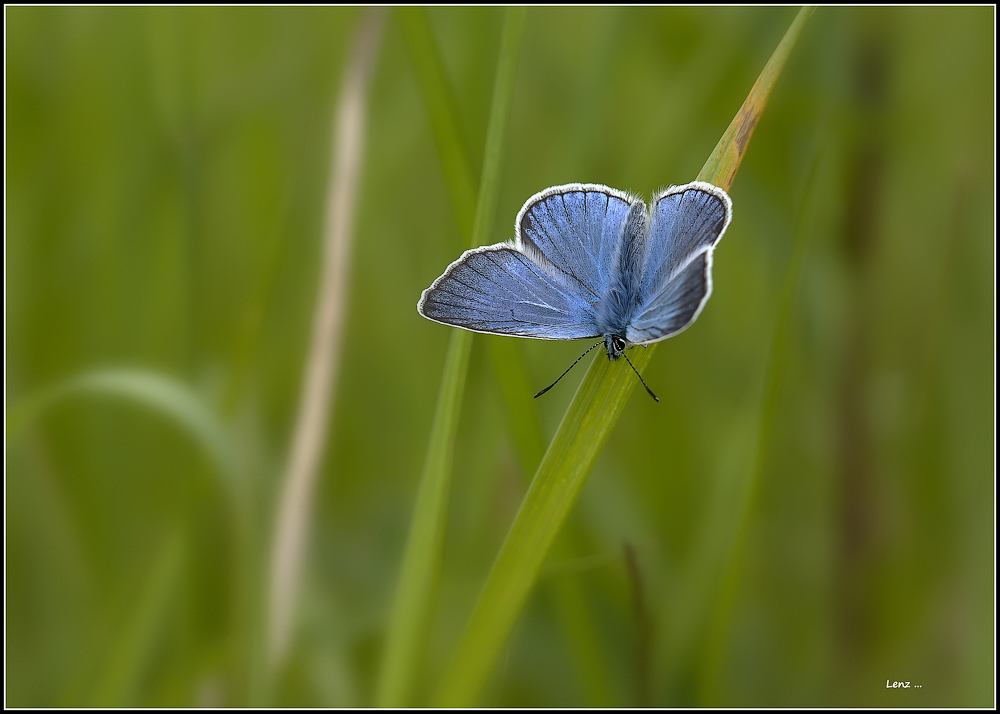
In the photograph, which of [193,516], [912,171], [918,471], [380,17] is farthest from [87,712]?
[912,171]

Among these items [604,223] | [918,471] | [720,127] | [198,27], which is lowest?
[918,471]

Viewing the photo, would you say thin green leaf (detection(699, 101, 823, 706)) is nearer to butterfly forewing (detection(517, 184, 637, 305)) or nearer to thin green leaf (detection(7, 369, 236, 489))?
butterfly forewing (detection(517, 184, 637, 305))

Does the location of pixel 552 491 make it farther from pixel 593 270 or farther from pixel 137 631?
pixel 137 631

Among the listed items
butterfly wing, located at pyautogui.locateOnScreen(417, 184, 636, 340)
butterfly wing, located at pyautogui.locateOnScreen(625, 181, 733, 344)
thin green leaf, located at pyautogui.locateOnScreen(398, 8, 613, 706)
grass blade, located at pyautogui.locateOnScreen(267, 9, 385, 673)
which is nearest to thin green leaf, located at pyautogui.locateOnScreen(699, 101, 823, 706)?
butterfly wing, located at pyautogui.locateOnScreen(625, 181, 733, 344)

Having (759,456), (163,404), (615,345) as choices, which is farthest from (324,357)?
(759,456)

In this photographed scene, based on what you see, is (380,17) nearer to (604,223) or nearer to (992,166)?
(604,223)

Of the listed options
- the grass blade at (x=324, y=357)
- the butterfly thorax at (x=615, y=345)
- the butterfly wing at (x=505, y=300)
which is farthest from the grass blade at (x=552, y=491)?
the grass blade at (x=324, y=357)

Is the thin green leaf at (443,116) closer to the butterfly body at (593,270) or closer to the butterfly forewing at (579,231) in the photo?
the butterfly body at (593,270)
